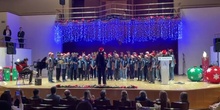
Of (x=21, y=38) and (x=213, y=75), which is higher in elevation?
(x=21, y=38)

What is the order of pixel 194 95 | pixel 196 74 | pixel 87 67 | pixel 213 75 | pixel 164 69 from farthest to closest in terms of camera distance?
pixel 87 67, pixel 196 74, pixel 164 69, pixel 213 75, pixel 194 95

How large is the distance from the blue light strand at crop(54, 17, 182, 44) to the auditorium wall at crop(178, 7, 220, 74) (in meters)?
0.80

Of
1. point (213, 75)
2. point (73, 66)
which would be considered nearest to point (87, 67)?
point (73, 66)

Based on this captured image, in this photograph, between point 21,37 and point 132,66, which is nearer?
point 132,66

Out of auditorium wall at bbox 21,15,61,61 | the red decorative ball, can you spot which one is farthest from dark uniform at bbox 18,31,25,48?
the red decorative ball

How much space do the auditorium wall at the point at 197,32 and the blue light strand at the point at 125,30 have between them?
2.61 feet

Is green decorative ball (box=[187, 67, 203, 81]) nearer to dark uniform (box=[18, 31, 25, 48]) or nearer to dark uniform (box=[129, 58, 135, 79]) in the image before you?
dark uniform (box=[129, 58, 135, 79])

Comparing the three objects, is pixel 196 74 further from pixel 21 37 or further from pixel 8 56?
pixel 21 37

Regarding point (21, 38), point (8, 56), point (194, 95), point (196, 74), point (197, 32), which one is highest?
point (197, 32)

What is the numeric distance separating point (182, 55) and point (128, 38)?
3.48 m

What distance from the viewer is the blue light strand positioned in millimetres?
17438

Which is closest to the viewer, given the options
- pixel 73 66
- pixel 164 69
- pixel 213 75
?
pixel 213 75

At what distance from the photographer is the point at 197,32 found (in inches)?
711

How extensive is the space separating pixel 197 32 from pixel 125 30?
4.32 meters
